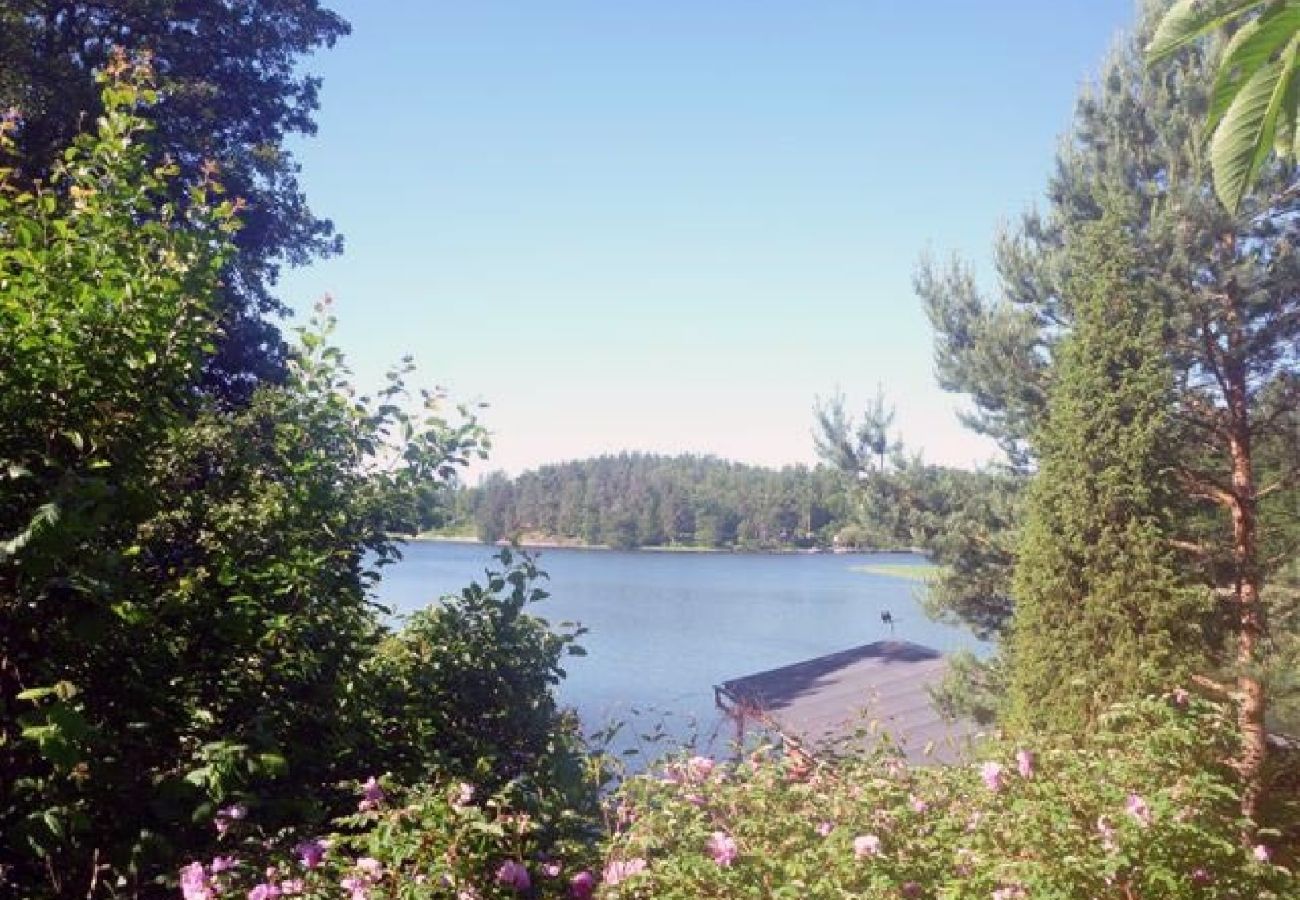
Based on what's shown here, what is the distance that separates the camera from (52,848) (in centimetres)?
235

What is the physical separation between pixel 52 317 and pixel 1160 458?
7.37 m

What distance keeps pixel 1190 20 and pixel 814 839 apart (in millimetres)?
2628

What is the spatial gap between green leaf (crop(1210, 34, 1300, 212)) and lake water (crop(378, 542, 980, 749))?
2846 millimetres

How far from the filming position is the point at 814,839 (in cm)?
302

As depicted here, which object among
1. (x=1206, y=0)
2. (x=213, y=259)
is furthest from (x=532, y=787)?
(x=1206, y=0)

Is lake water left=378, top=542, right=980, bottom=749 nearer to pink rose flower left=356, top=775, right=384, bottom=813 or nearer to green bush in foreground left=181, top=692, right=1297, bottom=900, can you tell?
green bush in foreground left=181, top=692, right=1297, bottom=900

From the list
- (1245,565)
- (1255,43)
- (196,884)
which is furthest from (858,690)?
(1255,43)

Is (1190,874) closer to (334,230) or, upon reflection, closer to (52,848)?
(52,848)

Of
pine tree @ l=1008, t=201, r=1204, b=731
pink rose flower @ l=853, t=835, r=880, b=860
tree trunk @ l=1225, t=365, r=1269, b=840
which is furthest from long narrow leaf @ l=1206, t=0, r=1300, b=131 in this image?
tree trunk @ l=1225, t=365, r=1269, b=840

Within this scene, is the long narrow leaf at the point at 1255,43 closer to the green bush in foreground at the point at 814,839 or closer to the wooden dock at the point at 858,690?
the green bush in foreground at the point at 814,839

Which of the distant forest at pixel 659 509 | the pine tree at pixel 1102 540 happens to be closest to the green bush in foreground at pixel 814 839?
the pine tree at pixel 1102 540

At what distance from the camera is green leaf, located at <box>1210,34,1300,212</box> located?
3.85ft

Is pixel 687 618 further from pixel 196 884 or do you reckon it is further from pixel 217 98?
pixel 196 884

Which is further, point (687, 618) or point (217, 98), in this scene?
point (687, 618)
